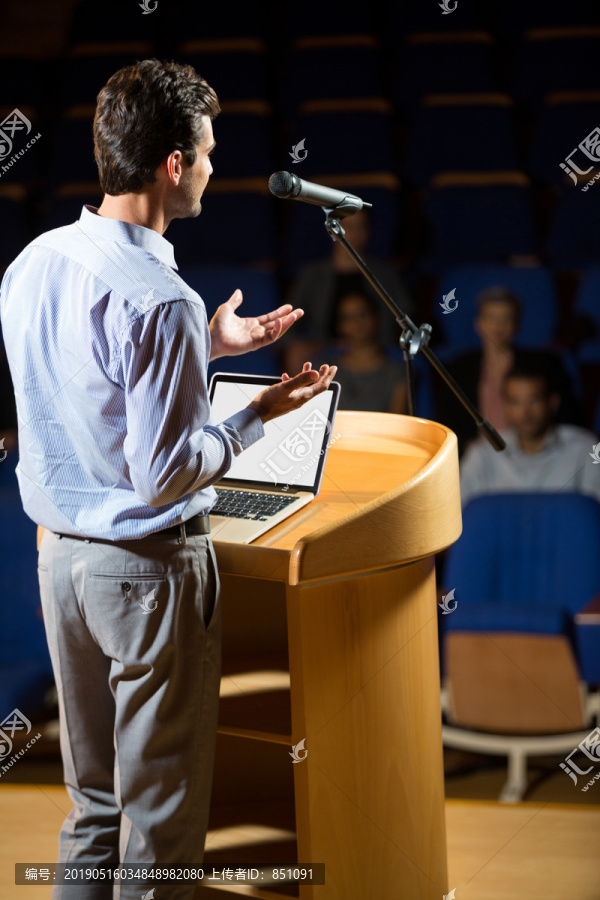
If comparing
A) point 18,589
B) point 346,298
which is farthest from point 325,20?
point 18,589

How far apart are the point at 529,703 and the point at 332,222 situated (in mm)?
813

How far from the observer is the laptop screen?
2.51 feet

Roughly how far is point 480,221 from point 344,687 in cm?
142

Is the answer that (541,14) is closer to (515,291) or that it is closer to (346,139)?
Answer: (346,139)

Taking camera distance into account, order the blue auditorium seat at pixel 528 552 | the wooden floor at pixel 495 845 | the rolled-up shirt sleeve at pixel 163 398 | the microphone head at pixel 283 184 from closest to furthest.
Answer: the rolled-up shirt sleeve at pixel 163 398 < the microphone head at pixel 283 184 < the wooden floor at pixel 495 845 < the blue auditorium seat at pixel 528 552

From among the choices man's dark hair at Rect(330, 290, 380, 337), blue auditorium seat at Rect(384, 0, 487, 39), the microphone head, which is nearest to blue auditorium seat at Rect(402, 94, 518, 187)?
blue auditorium seat at Rect(384, 0, 487, 39)

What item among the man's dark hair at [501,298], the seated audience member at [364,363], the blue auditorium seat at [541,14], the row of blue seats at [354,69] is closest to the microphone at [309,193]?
the seated audience member at [364,363]

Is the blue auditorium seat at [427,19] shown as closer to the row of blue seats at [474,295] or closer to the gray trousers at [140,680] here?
the row of blue seats at [474,295]

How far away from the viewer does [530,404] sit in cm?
157

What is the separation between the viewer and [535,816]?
1093 millimetres

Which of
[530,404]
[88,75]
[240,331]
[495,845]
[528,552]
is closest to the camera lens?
[240,331]

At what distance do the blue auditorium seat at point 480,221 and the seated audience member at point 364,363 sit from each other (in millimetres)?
274

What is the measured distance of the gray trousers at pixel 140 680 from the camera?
2.10ft

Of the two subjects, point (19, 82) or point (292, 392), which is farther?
point (19, 82)
